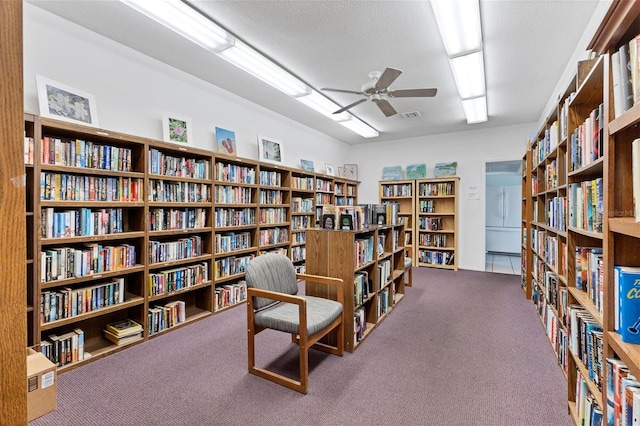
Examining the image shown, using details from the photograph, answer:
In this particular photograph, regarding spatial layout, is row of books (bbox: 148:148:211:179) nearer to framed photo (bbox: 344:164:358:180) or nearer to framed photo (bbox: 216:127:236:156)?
framed photo (bbox: 216:127:236:156)

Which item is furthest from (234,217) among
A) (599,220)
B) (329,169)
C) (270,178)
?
(599,220)

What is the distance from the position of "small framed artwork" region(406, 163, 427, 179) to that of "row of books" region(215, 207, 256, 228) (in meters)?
3.74

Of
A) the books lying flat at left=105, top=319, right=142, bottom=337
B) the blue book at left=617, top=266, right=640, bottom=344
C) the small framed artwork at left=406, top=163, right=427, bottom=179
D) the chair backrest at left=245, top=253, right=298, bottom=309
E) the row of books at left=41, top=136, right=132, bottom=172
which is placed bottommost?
the books lying flat at left=105, top=319, right=142, bottom=337

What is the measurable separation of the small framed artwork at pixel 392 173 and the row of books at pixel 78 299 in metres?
5.32

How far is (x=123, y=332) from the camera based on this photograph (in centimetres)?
260

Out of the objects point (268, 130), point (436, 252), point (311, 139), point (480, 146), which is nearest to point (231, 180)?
point (268, 130)

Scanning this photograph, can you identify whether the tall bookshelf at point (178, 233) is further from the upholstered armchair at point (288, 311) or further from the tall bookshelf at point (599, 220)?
the tall bookshelf at point (599, 220)

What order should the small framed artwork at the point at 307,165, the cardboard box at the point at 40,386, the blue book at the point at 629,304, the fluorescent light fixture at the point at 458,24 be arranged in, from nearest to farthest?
the blue book at the point at 629,304 < the cardboard box at the point at 40,386 < the fluorescent light fixture at the point at 458,24 < the small framed artwork at the point at 307,165

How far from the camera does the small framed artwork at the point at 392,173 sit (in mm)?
6453

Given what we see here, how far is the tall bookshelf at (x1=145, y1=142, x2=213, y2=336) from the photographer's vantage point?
288cm

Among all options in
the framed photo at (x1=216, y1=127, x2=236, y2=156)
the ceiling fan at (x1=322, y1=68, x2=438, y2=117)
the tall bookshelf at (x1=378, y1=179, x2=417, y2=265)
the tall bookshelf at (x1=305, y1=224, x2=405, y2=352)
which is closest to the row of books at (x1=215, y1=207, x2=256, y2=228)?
the framed photo at (x1=216, y1=127, x2=236, y2=156)

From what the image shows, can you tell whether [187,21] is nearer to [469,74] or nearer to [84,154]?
[84,154]

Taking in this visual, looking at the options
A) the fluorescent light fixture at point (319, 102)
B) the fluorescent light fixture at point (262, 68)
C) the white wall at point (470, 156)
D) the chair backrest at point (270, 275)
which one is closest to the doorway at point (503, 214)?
the white wall at point (470, 156)

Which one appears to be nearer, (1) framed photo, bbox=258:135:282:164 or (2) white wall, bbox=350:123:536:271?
(1) framed photo, bbox=258:135:282:164
